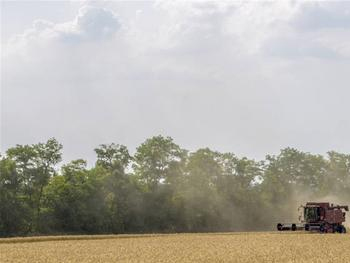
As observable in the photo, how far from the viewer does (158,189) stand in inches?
3735

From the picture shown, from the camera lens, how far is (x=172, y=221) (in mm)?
91750

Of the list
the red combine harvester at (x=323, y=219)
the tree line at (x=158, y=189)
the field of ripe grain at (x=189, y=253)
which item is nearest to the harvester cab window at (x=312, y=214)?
the red combine harvester at (x=323, y=219)

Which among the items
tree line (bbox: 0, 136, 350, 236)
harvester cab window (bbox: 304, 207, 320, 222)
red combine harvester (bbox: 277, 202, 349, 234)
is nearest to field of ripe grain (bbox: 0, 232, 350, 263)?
red combine harvester (bbox: 277, 202, 349, 234)

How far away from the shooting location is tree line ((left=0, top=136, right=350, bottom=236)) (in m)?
76.3

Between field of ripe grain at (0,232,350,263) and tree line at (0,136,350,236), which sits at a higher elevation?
tree line at (0,136,350,236)

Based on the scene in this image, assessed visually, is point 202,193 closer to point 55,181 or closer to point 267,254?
point 55,181

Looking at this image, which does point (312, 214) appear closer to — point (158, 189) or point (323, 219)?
point (323, 219)

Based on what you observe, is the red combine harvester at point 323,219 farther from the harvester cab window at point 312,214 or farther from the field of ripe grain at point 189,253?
the field of ripe grain at point 189,253

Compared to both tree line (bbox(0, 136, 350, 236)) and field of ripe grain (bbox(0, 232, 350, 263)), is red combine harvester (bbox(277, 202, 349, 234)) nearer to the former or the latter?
field of ripe grain (bbox(0, 232, 350, 263))

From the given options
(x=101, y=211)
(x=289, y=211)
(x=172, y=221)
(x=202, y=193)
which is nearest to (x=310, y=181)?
(x=289, y=211)

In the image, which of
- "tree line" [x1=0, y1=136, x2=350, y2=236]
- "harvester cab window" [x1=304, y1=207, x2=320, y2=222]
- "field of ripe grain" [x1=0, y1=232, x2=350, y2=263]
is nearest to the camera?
"field of ripe grain" [x1=0, y1=232, x2=350, y2=263]

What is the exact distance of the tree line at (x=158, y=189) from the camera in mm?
76312

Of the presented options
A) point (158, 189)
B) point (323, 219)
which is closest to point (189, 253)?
point (323, 219)

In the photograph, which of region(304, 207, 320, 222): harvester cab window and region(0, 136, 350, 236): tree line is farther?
region(0, 136, 350, 236): tree line
